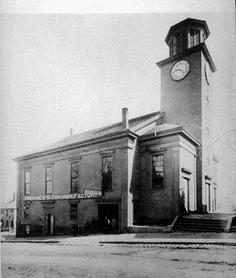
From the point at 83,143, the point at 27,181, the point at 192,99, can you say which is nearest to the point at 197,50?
the point at 192,99

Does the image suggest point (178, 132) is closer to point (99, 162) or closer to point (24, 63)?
point (99, 162)

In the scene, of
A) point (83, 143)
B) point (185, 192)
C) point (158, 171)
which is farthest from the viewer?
point (158, 171)

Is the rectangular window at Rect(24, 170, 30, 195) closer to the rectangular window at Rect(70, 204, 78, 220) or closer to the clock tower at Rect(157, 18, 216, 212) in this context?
the rectangular window at Rect(70, 204, 78, 220)

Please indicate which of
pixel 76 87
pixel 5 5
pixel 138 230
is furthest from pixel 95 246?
pixel 5 5

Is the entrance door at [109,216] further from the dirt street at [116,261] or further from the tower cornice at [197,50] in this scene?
the tower cornice at [197,50]

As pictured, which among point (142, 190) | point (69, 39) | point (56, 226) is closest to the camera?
point (69, 39)

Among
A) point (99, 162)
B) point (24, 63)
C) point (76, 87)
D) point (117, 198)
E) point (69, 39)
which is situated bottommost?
Answer: point (117, 198)

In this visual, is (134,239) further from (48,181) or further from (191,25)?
(191,25)

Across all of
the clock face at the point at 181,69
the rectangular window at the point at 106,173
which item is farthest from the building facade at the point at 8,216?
the clock face at the point at 181,69
